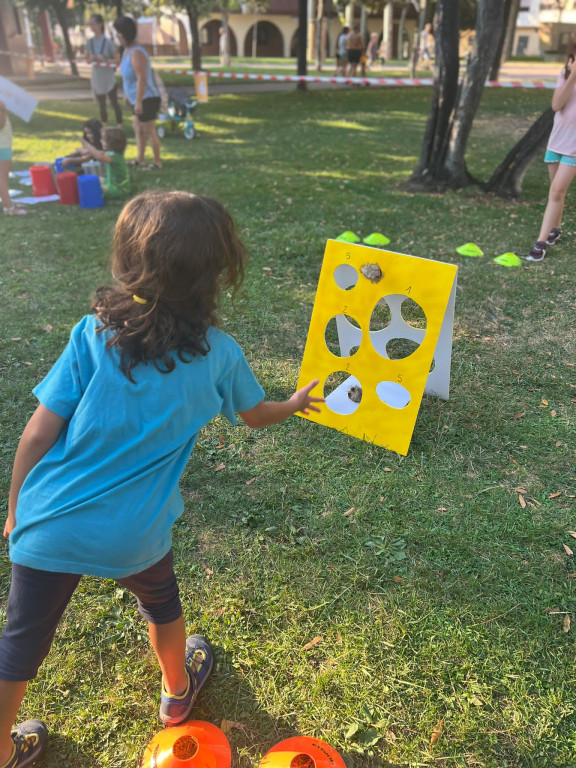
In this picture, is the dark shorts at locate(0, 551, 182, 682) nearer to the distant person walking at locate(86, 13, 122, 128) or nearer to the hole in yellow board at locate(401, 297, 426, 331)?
the hole in yellow board at locate(401, 297, 426, 331)

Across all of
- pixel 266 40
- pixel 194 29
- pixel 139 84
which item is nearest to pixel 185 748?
pixel 139 84

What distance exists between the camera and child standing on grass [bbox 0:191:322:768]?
4.62 feet

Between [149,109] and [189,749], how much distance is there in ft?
28.1

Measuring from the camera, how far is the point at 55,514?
55.7 inches

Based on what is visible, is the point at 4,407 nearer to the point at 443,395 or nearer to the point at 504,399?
the point at 443,395

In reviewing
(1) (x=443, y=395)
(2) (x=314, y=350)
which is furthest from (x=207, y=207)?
(1) (x=443, y=395)

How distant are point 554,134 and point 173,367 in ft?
17.2

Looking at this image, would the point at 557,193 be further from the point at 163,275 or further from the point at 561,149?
the point at 163,275

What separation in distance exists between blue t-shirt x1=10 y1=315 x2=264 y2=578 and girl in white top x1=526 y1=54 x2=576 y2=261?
195 inches

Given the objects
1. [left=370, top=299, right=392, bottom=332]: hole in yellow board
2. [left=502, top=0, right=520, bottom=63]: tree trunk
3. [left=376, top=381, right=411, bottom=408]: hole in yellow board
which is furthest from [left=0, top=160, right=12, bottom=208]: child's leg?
[left=502, top=0, right=520, bottom=63]: tree trunk

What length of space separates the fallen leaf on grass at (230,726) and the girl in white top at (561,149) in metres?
4.87

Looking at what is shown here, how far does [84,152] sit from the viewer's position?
8062 millimetres

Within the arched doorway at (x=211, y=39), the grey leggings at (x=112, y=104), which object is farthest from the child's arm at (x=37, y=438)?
the arched doorway at (x=211, y=39)

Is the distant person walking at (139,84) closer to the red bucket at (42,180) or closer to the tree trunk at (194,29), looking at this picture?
the red bucket at (42,180)
